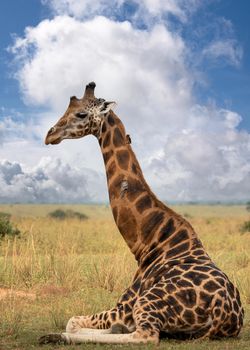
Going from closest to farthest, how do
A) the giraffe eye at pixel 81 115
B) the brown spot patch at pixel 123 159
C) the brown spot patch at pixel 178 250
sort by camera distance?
the brown spot patch at pixel 178 250 → the brown spot patch at pixel 123 159 → the giraffe eye at pixel 81 115

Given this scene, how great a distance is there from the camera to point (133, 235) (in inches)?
298

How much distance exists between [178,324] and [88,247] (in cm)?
1466

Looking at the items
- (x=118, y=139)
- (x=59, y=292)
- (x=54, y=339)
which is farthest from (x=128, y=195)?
(x=59, y=292)

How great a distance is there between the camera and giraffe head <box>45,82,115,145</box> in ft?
26.2

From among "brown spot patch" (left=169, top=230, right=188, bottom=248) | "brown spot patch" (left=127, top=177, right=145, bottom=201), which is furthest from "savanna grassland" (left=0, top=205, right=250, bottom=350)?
"brown spot patch" (left=127, top=177, right=145, bottom=201)

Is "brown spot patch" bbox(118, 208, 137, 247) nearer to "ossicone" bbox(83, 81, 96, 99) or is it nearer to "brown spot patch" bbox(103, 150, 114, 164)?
"brown spot patch" bbox(103, 150, 114, 164)

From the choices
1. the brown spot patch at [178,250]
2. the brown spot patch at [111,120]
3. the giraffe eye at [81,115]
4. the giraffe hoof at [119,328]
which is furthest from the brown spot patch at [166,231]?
the giraffe eye at [81,115]

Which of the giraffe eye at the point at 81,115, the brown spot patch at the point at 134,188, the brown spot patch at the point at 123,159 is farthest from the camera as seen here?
the giraffe eye at the point at 81,115

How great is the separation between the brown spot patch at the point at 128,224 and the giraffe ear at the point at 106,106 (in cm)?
130

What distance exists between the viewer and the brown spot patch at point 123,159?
776 cm

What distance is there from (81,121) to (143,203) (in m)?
1.37

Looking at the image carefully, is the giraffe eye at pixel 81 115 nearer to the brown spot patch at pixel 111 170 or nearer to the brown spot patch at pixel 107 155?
the brown spot patch at pixel 107 155

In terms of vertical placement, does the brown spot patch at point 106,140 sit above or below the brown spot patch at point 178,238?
above

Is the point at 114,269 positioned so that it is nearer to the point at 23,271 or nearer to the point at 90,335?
the point at 23,271
